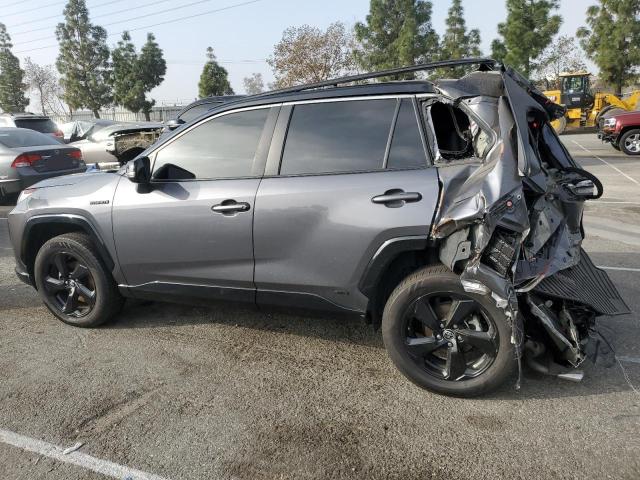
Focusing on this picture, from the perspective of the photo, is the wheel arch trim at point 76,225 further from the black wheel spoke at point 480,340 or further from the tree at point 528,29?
the tree at point 528,29

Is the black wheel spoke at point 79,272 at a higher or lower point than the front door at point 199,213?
lower

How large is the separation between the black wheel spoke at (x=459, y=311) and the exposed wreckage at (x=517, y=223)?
15cm

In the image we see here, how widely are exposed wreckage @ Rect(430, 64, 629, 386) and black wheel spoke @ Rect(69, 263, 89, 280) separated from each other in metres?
2.79

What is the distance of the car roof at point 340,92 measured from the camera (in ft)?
10.3

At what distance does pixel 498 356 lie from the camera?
2.91 meters

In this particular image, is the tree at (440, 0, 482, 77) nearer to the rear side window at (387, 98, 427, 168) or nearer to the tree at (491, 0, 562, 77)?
the tree at (491, 0, 562, 77)

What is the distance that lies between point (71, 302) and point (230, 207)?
5.86 feet

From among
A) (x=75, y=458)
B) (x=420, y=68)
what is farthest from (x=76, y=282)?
(x=420, y=68)

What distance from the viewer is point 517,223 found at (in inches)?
110

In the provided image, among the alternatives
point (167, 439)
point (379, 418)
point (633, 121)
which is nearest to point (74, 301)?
point (167, 439)

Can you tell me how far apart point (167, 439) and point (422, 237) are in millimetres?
1797

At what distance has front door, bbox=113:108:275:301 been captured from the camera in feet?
11.2

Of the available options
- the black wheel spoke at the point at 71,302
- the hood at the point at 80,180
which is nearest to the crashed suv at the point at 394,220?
the hood at the point at 80,180

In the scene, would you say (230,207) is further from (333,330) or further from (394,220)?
(333,330)
